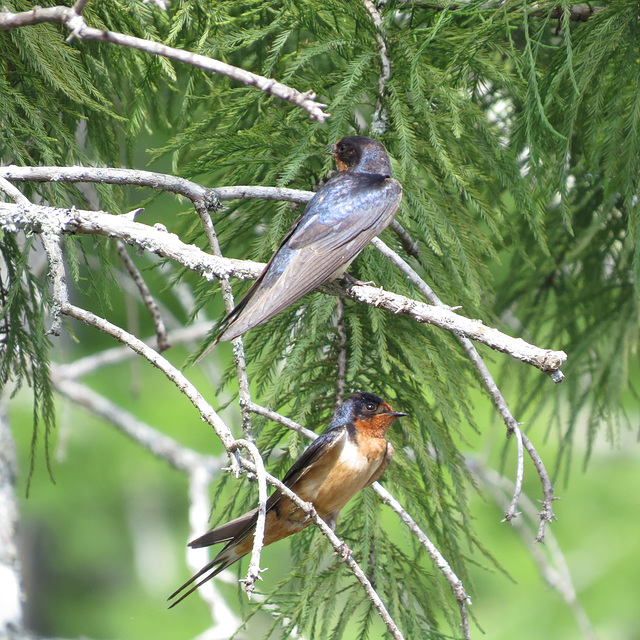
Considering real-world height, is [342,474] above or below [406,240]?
below

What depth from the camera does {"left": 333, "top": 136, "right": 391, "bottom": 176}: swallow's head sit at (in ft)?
9.48

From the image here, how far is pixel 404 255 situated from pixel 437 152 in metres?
0.46

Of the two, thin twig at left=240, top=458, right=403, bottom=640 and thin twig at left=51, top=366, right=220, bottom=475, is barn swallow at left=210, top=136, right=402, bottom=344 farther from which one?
thin twig at left=51, top=366, right=220, bottom=475

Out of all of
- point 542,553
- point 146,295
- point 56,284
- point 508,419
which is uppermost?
point 56,284

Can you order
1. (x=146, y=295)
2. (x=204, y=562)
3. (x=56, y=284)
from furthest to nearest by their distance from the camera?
(x=204, y=562) → (x=146, y=295) → (x=56, y=284)

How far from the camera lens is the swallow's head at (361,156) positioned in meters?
2.89

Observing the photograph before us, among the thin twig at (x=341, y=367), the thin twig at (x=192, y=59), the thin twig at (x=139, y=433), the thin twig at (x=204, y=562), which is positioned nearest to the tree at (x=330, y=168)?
the thin twig at (x=341, y=367)

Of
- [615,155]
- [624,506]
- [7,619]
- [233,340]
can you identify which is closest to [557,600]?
[624,506]

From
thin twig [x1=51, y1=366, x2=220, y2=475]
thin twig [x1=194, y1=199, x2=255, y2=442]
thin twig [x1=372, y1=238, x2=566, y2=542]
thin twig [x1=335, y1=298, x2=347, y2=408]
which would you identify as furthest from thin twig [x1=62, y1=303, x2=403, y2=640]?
thin twig [x1=51, y1=366, x2=220, y2=475]

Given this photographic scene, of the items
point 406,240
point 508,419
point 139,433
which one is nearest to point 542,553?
point 139,433

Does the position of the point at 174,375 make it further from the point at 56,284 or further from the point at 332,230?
the point at 332,230

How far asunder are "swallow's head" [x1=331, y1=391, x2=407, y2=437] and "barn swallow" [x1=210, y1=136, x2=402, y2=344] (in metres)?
0.41

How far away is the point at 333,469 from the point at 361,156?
1.12m

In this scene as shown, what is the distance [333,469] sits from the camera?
287 centimetres
